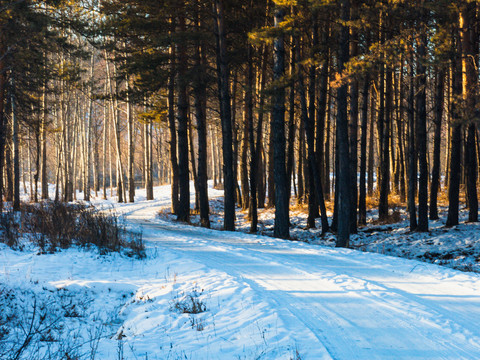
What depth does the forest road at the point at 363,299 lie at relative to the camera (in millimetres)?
4039

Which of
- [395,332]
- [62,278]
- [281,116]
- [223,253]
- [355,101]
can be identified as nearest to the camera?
[395,332]

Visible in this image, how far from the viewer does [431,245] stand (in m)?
12.6

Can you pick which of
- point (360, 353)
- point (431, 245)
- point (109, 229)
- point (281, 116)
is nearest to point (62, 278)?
point (109, 229)

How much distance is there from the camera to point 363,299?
5.53m

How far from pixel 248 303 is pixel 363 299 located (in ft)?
5.67

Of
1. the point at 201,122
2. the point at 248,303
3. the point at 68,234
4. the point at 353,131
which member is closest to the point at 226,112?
the point at 201,122

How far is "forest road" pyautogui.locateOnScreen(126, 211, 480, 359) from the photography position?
4039 millimetres

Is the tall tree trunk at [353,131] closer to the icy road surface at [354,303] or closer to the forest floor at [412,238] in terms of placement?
the forest floor at [412,238]

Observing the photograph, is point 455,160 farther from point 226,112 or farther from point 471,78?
point 226,112

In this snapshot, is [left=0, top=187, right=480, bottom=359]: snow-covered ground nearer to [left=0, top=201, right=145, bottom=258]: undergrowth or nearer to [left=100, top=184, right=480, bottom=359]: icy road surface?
[left=100, top=184, right=480, bottom=359]: icy road surface

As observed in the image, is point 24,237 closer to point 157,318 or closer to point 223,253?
point 223,253

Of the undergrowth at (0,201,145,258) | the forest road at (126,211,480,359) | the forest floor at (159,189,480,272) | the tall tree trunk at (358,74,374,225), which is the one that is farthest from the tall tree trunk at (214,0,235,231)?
the forest road at (126,211,480,359)

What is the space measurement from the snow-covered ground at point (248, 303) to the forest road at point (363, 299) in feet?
0.05

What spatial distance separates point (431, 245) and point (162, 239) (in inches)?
357
